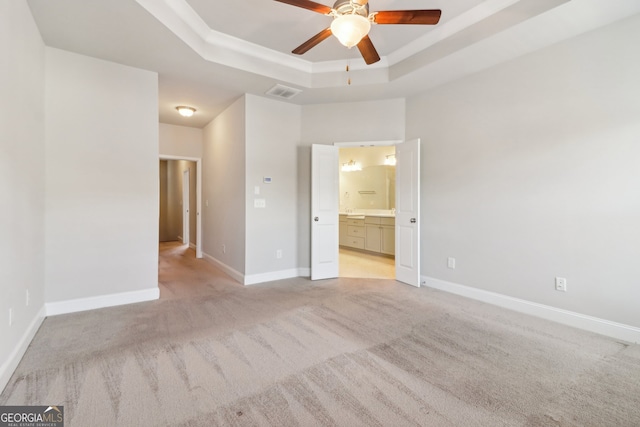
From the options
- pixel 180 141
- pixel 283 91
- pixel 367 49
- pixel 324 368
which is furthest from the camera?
pixel 180 141

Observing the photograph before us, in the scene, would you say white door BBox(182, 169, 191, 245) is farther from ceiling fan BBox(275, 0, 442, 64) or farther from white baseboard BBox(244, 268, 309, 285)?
ceiling fan BBox(275, 0, 442, 64)

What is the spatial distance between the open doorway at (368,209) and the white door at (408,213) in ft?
3.04

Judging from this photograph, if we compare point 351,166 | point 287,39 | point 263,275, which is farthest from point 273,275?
point 351,166

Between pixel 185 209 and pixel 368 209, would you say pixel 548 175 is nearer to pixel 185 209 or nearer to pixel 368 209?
pixel 368 209

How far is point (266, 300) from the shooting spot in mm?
3537

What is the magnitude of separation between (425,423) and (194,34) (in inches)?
149

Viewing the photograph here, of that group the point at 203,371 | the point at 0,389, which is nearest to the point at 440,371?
the point at 203,371

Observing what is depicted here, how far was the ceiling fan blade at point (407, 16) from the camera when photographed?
210cm

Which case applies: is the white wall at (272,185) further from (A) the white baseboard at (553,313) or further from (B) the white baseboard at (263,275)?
(A) the white baseboard at (553,313)

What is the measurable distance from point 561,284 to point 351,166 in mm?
5476

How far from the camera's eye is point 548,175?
2.99 metres

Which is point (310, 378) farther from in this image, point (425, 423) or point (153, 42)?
point (153, 42)

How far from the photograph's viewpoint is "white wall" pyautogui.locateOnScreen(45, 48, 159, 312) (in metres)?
3.03

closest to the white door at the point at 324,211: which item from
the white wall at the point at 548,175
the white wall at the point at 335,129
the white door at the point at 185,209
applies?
the white wall at the point at 335,129
